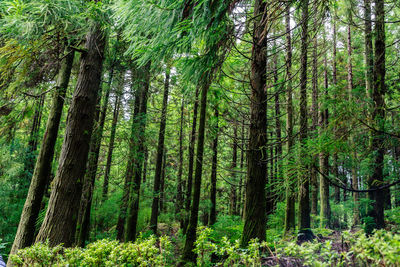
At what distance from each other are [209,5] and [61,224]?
4.67 metres

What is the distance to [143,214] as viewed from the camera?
1230 cm

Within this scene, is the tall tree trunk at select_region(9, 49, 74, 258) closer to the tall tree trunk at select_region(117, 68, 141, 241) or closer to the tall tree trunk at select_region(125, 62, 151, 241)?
the tall tree trunk at select_region(117, 68, 141, 241)

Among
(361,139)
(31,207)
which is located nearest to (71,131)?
(31,207)

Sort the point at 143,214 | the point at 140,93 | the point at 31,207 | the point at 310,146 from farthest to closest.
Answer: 1. the point at 143,214
2. the point at 140,93
3. the point at 31,207
4. the point at 310,146

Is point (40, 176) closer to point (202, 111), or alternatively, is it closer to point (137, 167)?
point (137, 167)

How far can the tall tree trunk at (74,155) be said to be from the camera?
4.17m

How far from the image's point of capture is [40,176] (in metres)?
5.62

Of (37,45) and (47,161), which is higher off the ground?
(37,45)

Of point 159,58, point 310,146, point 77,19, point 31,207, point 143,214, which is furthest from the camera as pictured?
point 143,214

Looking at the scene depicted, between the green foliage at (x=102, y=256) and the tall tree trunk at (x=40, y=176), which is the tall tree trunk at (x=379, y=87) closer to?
the green foliage at (x=102, y=256)

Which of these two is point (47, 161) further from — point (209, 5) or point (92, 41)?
point (209, 5)

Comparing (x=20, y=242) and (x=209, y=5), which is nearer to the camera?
(x=209, y=5)

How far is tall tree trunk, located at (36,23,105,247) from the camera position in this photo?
417 cm

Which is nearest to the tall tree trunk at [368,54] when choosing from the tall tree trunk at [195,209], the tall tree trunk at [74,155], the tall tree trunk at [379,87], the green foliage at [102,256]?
the tall tree trunk at [379,87]
